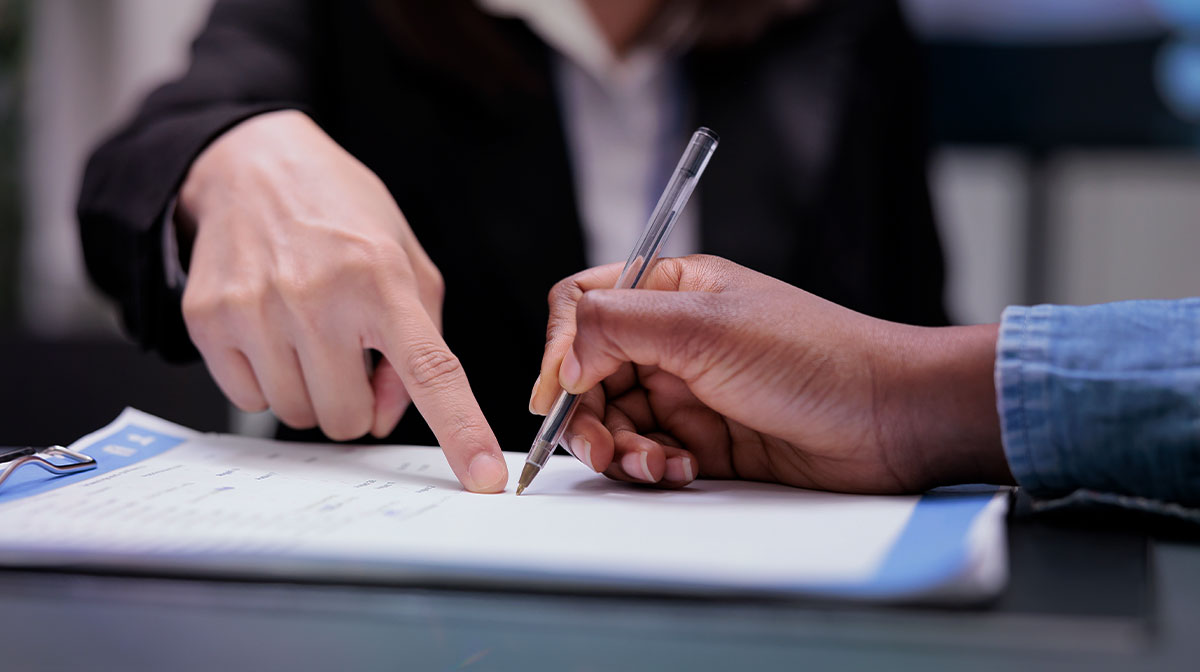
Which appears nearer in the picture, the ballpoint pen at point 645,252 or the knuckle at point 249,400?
the ballpoint pen at point 645,252

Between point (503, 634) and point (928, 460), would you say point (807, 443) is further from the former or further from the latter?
point (503, 634)

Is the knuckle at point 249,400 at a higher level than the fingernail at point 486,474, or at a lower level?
higher

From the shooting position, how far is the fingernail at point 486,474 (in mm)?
427

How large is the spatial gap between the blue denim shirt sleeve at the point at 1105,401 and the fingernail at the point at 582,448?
178 mm

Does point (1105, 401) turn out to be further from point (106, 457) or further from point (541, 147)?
point (541, 147)

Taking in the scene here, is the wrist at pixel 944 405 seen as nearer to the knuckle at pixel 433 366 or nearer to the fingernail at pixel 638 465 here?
the fingernail at pixel 638 465

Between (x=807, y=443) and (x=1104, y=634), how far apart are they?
175 mm

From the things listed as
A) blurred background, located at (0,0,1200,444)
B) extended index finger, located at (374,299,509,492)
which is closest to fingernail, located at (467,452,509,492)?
extended index finger, located at (374,299,509,492)

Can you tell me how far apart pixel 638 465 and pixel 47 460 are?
0.86 feet

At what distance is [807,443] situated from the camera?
1.37 feet

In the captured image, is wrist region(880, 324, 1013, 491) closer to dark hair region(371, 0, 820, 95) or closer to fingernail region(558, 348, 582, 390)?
fingernail region(558, 348, 582, 390)

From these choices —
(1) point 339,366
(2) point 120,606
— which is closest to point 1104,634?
(2) point 120,606

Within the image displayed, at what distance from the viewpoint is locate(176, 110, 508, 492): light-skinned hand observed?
0.48 m

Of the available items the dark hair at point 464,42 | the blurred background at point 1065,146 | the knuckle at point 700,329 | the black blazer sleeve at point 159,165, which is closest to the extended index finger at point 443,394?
the knuckle at point 700,329
